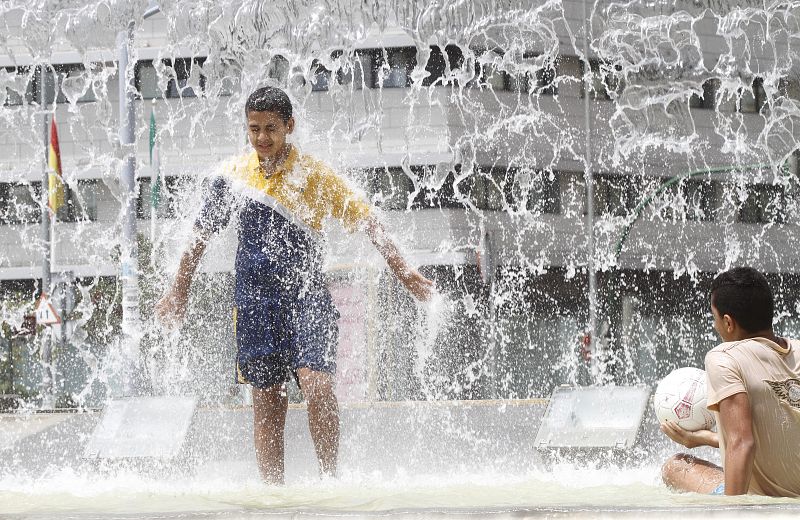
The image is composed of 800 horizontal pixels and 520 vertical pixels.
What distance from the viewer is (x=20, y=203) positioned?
36.4 meters

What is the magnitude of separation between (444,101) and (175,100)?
22.1ft

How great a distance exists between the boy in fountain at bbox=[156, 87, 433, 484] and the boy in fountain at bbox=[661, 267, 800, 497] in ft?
4.68

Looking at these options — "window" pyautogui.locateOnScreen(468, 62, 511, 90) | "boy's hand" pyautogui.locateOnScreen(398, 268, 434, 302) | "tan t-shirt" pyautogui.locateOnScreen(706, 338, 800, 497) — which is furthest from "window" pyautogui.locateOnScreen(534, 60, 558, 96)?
"tan t-shirt" pyautogui.locateOnScreen(706, 338, 800, 497)

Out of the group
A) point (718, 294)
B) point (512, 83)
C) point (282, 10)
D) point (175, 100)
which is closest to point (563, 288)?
point (512, 83)

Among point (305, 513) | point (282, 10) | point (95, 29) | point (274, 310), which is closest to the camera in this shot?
point (305, 513)

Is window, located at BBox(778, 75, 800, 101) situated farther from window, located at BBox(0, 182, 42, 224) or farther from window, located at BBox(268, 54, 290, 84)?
window, located at BBox(0, 182, 42, 224)

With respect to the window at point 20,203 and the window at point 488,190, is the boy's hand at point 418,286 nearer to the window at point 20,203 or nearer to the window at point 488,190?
the window at point 488,190

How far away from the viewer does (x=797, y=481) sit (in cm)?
384

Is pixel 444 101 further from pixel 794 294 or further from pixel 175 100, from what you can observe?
pixel 794 294

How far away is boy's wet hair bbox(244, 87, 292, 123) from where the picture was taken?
5223 mm

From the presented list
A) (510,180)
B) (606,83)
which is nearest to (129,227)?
(606,83)

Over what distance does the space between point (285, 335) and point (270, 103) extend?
94cm

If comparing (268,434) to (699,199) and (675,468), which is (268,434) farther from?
(699,199)

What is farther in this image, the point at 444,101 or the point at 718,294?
the point at 444,101
